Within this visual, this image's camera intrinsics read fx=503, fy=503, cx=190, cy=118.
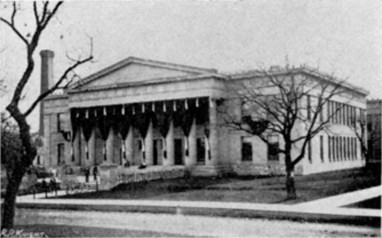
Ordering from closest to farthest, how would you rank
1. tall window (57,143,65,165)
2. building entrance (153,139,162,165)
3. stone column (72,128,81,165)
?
building entrance (153,139,162,165), stone column (72,128,81,165), tall window (57,143,65,165)

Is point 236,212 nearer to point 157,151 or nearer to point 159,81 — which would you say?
point 159,81

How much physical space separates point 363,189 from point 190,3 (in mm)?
14488

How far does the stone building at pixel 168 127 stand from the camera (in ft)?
135

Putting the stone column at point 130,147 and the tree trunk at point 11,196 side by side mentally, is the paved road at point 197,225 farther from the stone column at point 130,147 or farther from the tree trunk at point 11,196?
the stone column at point 130,147

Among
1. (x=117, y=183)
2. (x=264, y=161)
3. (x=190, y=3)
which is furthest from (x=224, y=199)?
(x=264, y=161)

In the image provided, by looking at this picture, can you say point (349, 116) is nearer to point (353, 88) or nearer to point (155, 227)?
point (353, 88)

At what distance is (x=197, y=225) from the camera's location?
16766mm

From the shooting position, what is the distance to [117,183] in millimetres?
33938

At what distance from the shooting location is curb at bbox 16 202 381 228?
16.6m

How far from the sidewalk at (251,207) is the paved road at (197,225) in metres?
0.85

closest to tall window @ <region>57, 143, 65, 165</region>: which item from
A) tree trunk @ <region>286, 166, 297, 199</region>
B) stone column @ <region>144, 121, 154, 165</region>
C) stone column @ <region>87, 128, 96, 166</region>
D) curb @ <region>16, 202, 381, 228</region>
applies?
stone column @ <region>87, 128, 96, 166</region>

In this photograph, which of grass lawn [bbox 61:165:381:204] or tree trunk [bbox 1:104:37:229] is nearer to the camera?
tree trunk [bbox 1:104:37:229]

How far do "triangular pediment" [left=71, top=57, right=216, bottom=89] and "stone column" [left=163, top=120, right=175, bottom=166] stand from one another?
451 centimetres

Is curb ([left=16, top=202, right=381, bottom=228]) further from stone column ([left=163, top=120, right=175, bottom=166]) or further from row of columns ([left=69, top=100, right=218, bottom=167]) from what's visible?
stone column ([left=163, top=120, right=175, bottom=166])
